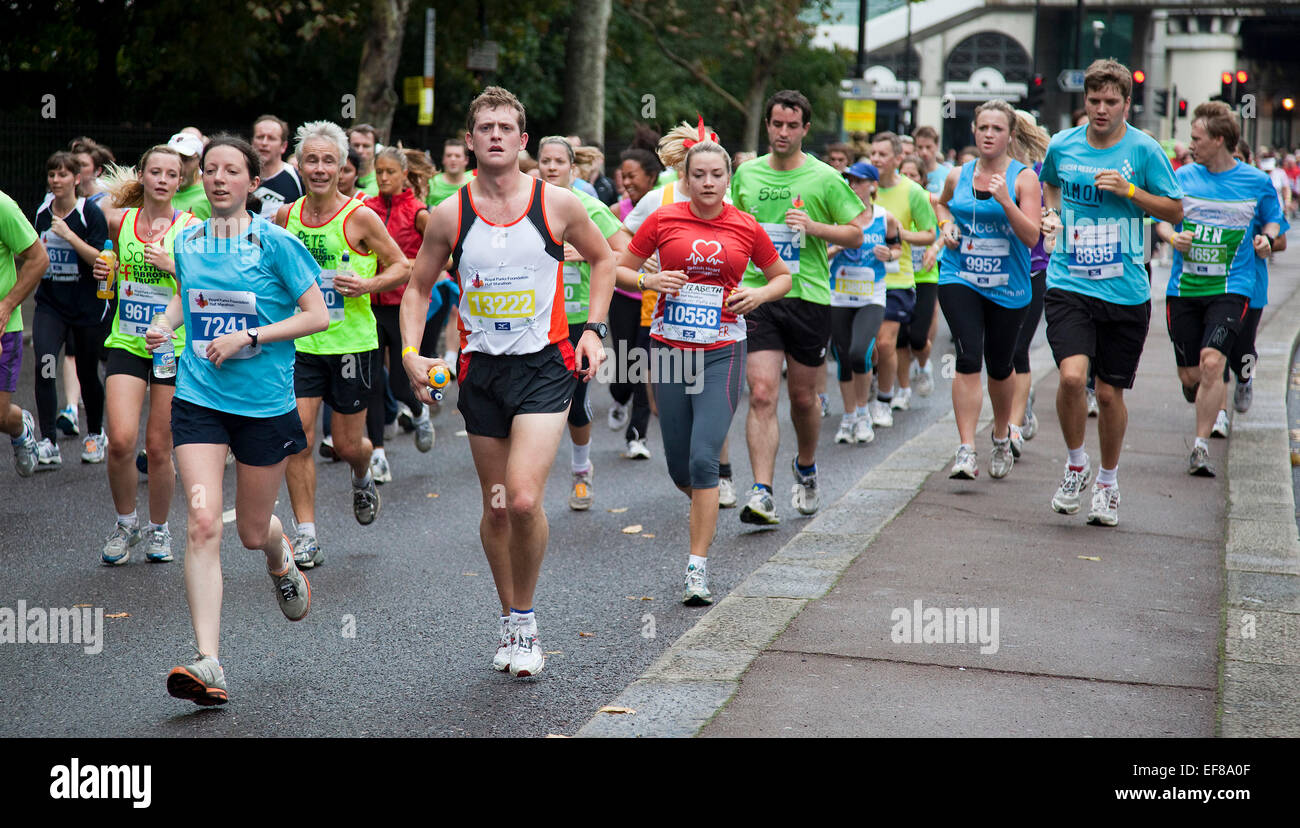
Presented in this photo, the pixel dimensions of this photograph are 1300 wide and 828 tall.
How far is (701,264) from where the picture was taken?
6730mm

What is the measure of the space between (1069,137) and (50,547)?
5364 millimetres

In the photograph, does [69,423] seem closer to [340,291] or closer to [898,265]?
[340,291]

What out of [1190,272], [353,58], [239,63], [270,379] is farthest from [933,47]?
[270,379]

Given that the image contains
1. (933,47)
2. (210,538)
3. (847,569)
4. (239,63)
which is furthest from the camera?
(933,47)

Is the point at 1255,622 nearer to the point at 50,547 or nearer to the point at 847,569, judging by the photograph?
the point at 847,569

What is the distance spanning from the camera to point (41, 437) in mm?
10320

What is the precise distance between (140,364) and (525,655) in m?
2.84

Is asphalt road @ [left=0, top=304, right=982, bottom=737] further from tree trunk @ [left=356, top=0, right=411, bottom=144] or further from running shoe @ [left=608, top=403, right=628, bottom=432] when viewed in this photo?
tree trunk @ [left=356, top=0, right=411, bottom=144]

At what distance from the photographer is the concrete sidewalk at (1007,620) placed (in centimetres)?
479

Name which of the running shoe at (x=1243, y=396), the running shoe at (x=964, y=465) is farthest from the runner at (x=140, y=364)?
the running shoe at (x=1243, y=396)

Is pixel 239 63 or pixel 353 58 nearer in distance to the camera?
pixel 239 63

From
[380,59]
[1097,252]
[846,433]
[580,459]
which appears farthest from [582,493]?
[380,59]
